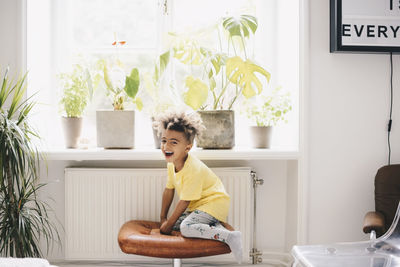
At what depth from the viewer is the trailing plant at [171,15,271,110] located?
2182mm

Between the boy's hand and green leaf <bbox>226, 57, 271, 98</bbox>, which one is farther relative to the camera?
green leaf <bbox>226, 57, 271, 98</bbox>

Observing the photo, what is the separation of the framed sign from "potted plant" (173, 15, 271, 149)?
42cm

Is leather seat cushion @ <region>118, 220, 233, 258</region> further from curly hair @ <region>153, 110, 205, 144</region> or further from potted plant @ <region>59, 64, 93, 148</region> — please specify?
potted plant @ <region>59, 64, 93, 148</region>

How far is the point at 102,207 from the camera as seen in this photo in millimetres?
2281

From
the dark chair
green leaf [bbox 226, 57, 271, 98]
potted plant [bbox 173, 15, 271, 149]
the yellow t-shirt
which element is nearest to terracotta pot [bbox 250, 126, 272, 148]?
potted plant [bbox 173, 15, 271, 149]

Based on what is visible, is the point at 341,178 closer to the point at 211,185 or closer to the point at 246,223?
the point at 246,223

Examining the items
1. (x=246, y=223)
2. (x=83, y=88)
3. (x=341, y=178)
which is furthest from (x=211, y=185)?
(x=83, y=88)

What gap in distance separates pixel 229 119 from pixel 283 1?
842mm

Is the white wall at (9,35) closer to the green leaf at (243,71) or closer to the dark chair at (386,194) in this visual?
the green leaf at (243,71)

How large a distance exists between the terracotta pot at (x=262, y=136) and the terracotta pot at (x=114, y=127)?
2.41ft

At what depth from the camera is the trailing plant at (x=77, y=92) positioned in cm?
225

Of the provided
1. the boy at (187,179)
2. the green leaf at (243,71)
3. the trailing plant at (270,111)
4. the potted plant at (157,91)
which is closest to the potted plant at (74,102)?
the potted plant at (157,91)

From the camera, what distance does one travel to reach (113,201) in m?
2.29

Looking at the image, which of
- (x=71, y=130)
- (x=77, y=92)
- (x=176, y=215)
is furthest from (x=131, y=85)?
A: (x=176, y=215)
